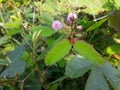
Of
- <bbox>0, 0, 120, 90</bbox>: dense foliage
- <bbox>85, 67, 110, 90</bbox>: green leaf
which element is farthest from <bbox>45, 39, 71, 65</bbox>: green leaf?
<bbox>85, 67, 110, 90</bbox>: green leaf

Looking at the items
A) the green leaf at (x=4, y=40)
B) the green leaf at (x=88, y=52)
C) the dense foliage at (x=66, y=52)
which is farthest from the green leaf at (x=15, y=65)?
the green leaf at (x=88, y=52)

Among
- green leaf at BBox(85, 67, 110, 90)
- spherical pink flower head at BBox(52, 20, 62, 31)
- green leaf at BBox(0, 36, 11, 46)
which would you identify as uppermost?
spherical pink flower head at BBox(52, 20, 62, 31)

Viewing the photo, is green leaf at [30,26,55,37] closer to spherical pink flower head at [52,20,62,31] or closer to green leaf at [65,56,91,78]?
spherical pink flower head at [52,20,62,31]

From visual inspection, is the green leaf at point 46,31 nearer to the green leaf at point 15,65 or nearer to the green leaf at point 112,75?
the green leaf at point 15,65

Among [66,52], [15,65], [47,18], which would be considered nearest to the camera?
[66,52]

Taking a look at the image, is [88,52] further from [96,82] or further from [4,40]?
[4,40]

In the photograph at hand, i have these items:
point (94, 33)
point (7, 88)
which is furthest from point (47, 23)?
point (7, 88)

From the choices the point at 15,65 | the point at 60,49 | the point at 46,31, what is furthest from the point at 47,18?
the point at 60,49
